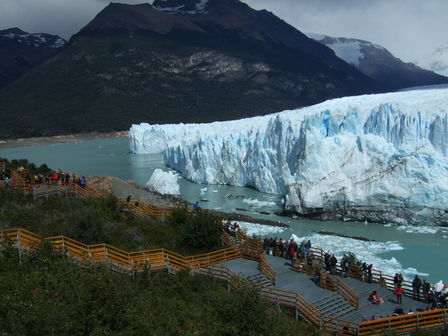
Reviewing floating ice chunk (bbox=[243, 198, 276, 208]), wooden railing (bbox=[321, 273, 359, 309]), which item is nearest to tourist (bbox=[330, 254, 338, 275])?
wooden railing (bbox=[321, 273, 359, 309])

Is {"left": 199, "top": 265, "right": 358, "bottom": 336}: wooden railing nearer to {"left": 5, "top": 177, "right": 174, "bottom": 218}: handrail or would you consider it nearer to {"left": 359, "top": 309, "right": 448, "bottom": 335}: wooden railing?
{"left": 359, "top": 309, "right": 448, "bottom": 335}: wooden railing

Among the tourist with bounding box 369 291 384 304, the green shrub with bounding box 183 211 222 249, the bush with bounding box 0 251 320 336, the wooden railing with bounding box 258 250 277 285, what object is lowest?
the tourist with bounding box 369 291 384 304

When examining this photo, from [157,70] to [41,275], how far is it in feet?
395

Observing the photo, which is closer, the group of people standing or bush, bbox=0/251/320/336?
bush, bbox=0/251/320/336

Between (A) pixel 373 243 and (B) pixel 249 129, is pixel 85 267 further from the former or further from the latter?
(B) pixel 249 129

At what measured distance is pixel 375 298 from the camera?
31.4ft

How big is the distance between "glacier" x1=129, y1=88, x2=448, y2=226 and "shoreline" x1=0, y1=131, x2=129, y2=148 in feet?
201

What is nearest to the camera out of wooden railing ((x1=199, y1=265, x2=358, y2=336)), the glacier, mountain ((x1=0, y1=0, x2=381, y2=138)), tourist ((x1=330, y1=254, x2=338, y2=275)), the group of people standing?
wooden railing ((x1=199, y1=265, x2=358, y2=336))

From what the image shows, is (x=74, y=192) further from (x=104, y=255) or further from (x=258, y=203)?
(x=258, y=203)

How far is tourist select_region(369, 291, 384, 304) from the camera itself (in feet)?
31.3

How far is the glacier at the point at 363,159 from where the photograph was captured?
20672 mm

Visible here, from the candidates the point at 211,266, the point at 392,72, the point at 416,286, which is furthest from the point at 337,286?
the point at 392,72

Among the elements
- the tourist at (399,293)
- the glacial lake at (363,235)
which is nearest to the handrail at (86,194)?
the glacial lake at (363,235)

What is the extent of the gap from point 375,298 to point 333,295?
35.8 inches
